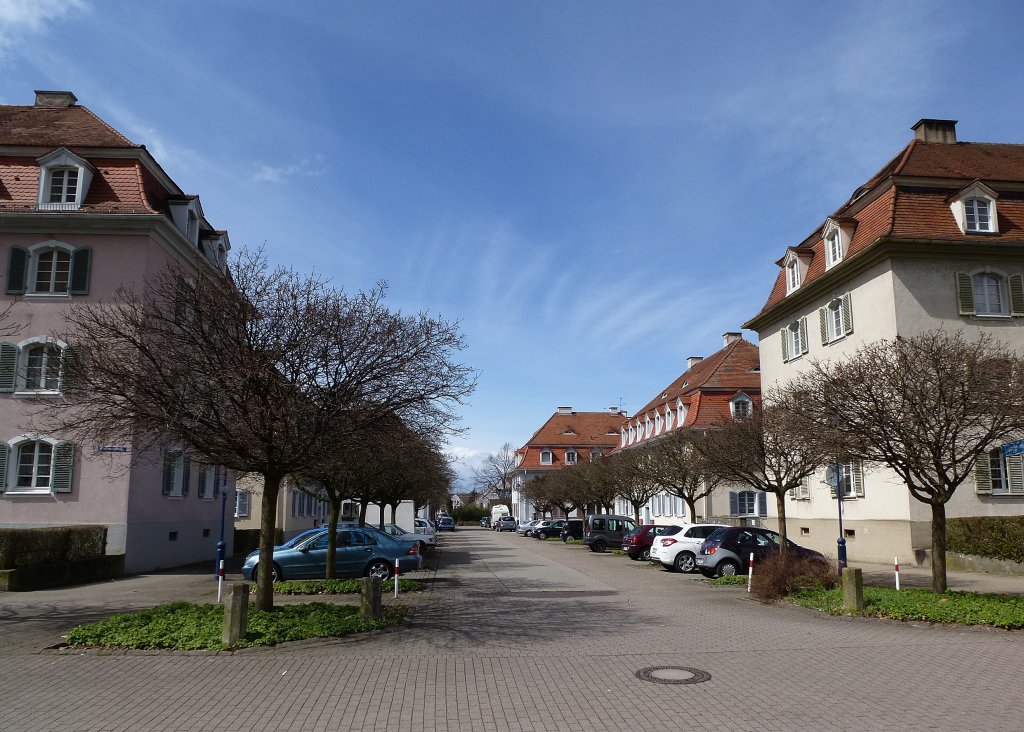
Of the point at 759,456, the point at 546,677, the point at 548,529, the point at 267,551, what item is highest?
the point at 759,456

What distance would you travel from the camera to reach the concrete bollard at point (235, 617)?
10.6 m

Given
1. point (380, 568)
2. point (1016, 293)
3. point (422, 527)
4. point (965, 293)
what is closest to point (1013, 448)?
point (965, 293)

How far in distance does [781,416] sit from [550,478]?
4154 centimetres

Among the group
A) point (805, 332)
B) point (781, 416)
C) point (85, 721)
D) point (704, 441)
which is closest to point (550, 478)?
point (805, 332)

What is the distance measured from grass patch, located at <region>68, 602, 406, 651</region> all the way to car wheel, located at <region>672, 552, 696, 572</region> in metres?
13.1

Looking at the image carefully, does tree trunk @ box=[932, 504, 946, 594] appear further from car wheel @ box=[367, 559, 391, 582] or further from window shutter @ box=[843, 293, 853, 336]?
window shutter @ box=[843, 293, 853, 336]

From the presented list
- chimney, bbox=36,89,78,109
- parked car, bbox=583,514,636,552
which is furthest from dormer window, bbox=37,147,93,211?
parked car, bbox=583,514,636,552

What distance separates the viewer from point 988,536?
22.0 metres

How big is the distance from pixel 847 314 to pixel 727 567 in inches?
443

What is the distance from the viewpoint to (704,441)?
23.6 m

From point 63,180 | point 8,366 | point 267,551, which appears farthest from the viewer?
point 63,180

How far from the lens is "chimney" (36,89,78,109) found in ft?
97.6

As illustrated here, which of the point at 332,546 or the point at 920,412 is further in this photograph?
the point at 332,546

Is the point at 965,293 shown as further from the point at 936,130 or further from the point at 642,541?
the point at 642,541
